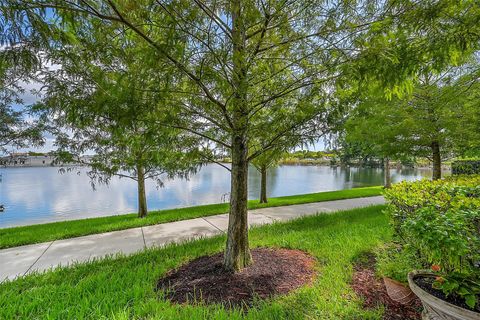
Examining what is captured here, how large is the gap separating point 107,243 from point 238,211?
2850 mm

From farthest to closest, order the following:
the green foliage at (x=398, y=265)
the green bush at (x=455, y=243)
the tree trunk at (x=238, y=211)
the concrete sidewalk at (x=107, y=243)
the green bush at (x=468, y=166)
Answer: the green bush at (x=468, y=166) < the concrete sidewalk at (x=107, y=243) < the tree trunk at (x=238, y=211) < the green foliage at (x=398, y=265) < the green bush at (x=455, y=243)

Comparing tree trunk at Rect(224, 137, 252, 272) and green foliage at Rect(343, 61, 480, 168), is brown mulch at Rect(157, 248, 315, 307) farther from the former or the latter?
green foliage at Rect(343, 61, 480, 168)

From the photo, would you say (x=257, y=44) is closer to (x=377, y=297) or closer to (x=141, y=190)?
(x=377, y=297)

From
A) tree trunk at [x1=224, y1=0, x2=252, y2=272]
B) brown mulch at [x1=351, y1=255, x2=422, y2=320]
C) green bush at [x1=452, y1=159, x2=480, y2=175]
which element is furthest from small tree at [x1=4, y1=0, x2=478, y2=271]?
green bush at [x1=452, y1=159, x2=480, y2=175]

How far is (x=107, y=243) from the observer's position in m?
4.20

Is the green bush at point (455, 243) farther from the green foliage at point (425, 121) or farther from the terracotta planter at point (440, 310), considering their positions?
the green foliage at point (425, 121)

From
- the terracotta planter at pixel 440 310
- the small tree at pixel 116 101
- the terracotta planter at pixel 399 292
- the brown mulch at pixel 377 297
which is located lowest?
the brown mulch at pixel 377 297

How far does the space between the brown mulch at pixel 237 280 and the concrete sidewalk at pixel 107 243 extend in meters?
1.36

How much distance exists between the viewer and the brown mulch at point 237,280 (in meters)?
2.35

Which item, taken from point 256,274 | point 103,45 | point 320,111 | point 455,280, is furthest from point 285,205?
point 103,45

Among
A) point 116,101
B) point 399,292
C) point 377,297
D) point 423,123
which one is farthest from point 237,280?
point 423,123

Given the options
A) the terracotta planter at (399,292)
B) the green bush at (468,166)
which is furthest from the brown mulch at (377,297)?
the green bush at (468,166)

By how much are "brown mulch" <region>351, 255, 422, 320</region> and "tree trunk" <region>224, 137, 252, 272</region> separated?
1.26 meters

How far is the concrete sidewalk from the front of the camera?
3426mm
